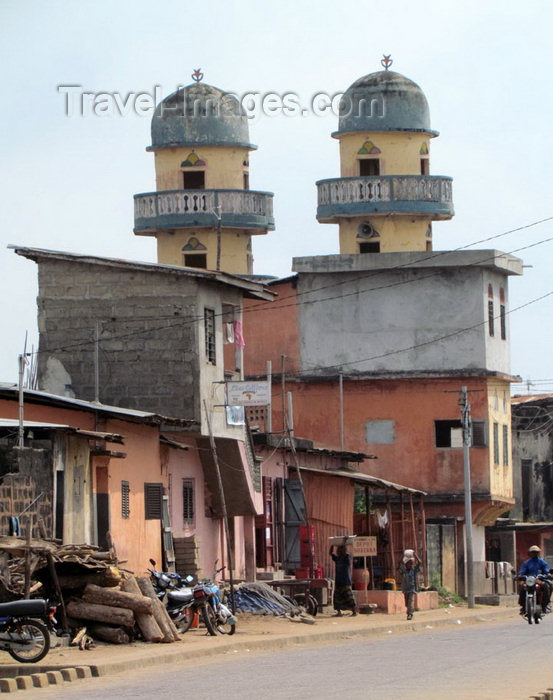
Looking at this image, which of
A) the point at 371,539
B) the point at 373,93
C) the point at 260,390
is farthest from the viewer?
the point at 373,93

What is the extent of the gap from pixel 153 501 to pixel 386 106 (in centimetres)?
2773

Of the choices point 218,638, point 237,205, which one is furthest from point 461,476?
point 218,638

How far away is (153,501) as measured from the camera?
31.4 metres

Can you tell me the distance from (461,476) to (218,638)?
2759cm

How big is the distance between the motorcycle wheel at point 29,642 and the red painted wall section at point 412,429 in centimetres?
3221

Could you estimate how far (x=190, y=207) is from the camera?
181 ft

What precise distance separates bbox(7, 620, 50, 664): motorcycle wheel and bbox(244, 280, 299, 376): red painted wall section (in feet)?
110

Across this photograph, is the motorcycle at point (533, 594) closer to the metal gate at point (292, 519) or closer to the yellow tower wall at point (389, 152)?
the metal gate at point (292, 519)

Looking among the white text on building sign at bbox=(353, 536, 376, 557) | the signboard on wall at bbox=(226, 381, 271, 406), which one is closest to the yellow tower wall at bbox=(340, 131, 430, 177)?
the white text on building sign at bbox=(353, 536, 376, 557)

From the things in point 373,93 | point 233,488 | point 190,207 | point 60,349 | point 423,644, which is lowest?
point 423,644

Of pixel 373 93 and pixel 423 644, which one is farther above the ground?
pixel 373 93

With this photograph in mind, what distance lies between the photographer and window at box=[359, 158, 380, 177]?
186 feet

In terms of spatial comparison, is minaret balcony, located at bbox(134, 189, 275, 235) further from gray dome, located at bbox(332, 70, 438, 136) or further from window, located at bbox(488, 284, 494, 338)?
window, located at bbox(488, 284, 494, 338)

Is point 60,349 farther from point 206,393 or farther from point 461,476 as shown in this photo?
point 461,476
